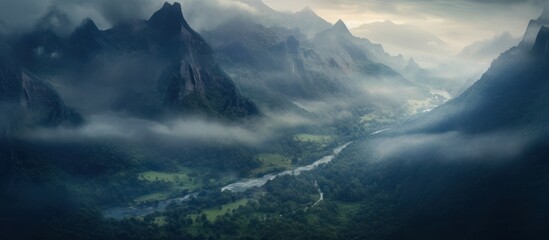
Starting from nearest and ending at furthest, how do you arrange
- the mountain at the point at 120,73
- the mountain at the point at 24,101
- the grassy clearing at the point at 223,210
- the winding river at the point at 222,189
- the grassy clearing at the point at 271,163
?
the grassy clearing at the point at 223,210 → the winding river at the point at 222,189 → the mountain at the point at 24,101 → the grassy clearing at the point at 271,163 → the mountain at the point at 120,73

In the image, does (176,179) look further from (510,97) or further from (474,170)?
(510,97)

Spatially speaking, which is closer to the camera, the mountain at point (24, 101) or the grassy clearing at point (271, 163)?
the mountain at point (24, 101)

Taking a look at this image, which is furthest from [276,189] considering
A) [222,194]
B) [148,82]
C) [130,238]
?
[148,82]

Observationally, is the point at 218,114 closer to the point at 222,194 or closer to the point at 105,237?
the point at 222,194

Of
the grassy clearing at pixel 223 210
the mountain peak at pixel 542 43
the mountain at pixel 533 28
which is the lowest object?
the grassy clearing at pixel 223 210

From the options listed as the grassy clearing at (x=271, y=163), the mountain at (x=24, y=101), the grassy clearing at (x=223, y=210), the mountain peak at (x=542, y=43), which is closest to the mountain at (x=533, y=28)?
the mountain peak at (x=542, y=43)

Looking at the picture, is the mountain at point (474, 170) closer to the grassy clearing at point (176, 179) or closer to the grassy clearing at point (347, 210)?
the grassy clearing at point (347, 210)

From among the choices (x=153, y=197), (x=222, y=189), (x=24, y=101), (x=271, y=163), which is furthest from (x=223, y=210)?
(x=24, y=101)

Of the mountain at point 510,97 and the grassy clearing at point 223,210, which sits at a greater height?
the mountain at point 510,97

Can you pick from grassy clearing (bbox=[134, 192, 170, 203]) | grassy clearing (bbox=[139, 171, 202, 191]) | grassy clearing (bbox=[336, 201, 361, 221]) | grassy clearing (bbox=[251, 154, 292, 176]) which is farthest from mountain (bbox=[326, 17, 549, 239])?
grassy clearing (bbox=[134, 192, 170, 203])
